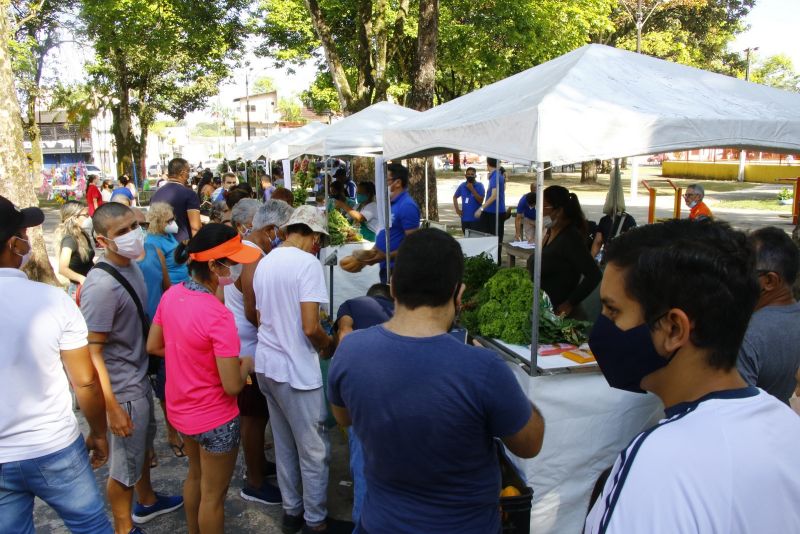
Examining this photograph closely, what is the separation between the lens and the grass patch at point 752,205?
20.2 m

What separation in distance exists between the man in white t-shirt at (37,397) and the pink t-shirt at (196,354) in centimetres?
46

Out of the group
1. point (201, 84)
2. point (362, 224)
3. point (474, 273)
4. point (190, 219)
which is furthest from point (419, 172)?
point (201, 84)

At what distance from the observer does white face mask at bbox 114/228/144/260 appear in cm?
326

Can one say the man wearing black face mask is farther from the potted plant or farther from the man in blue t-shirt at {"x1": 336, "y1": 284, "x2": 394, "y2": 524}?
the potted plant

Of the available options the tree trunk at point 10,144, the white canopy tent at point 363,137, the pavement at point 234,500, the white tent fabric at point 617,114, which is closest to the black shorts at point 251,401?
the pavement at point 234,500

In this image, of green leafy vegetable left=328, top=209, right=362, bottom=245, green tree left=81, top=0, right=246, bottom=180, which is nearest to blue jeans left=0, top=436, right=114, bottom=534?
green leafy vegetable left=328, top=209, right=362, bottom=245

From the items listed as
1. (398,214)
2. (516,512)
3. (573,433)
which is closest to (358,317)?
(516,512)

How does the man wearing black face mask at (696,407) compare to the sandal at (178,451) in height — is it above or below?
above

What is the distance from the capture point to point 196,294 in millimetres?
2875

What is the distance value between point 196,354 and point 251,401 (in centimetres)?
121

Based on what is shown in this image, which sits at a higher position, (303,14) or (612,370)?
(303,14)

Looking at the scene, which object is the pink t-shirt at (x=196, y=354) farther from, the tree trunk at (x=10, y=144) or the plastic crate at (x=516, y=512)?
the tree trunk at (x=10, y=144)

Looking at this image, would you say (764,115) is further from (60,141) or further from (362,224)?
(60,141)

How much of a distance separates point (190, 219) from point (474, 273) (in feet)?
13.4
